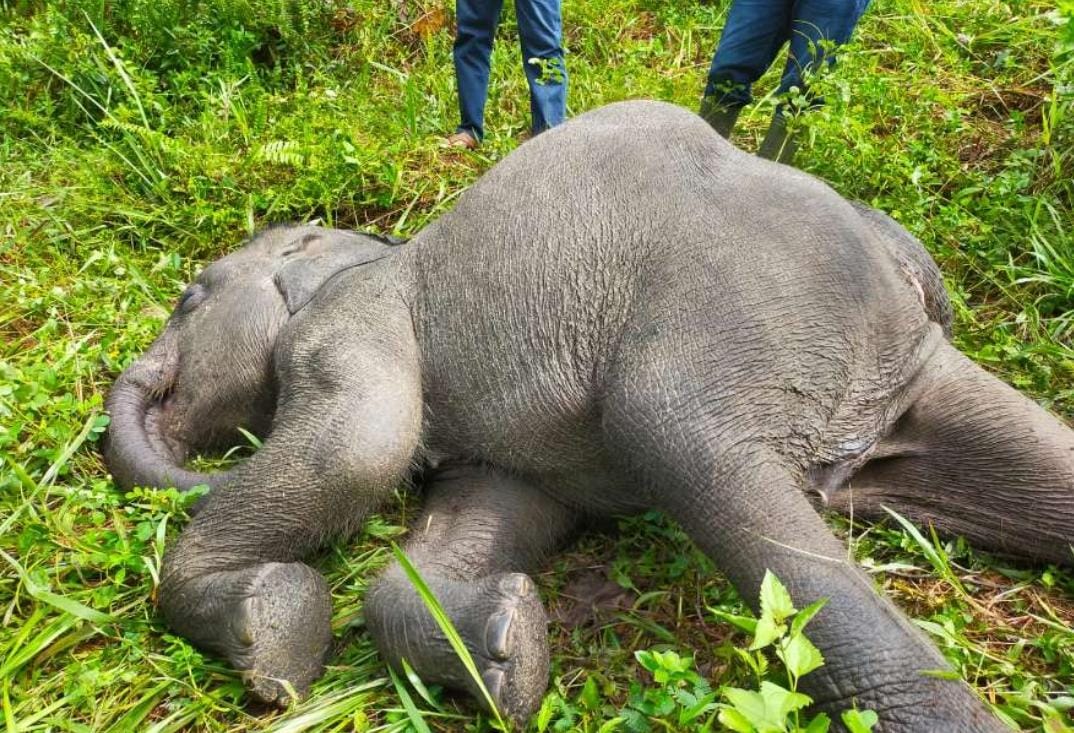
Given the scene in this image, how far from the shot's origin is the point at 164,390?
3619 mm

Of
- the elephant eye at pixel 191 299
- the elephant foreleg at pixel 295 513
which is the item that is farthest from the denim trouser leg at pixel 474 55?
the elephant foreleg at pixel 295 513

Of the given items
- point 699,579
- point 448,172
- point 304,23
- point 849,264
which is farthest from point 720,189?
point 304,23

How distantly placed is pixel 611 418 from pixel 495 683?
0.76m

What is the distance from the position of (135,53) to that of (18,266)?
192 cm

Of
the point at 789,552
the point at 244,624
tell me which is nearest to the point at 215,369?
the point at 244,624

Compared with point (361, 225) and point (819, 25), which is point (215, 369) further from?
point (819, 25)

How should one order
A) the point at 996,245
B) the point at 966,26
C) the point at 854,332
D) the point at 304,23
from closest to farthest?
the point at 854,332 → the point at 996,245 → the point at 966,26 → the point at 304,23

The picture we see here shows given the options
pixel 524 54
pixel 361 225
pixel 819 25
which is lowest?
pixel 361 225

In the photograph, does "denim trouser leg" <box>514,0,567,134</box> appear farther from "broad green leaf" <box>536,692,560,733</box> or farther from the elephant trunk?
"broad green leaf" <box>536,692,560,733</box>

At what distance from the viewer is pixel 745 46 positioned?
507 centimetres

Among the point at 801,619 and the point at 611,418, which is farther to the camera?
the point at 611,418

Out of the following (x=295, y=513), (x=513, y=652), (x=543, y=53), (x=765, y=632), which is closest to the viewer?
(x=765, y=632)

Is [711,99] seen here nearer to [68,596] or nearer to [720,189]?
[720,189]

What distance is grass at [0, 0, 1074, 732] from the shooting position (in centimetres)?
264
